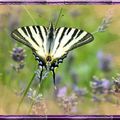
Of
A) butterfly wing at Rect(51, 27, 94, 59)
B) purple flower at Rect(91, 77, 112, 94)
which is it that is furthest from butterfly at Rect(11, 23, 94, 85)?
purple flower at Rect(91, 77, 112, 94)

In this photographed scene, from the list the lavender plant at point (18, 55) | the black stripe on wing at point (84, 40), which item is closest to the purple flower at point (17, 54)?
the lavender plant at point (18, 55)

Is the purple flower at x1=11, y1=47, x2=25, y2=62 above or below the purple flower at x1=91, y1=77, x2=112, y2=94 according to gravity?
above

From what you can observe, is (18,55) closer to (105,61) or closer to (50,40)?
(50,40)

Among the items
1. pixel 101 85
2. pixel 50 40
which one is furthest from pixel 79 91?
pixel 50 40

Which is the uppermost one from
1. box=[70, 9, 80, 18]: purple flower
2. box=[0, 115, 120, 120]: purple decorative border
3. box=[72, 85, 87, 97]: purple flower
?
box=[70, 9, 80, 18]: purple flower

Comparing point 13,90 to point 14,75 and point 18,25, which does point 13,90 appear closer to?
point 14,75

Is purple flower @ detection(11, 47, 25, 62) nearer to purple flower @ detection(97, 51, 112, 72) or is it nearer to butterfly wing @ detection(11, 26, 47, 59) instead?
butterfly wing @ detection(11, 26, 47, 59)

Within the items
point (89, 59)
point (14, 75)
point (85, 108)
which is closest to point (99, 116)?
point (85, 108)
